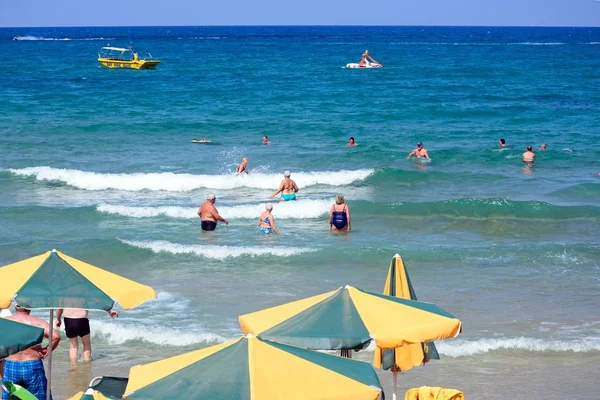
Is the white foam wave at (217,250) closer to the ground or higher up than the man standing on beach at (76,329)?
closer to the ground

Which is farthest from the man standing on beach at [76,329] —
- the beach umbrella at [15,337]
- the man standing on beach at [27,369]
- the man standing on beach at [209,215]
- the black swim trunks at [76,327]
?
the man standing on beach at [209,215]

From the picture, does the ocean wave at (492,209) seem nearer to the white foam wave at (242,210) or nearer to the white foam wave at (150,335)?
the white foam wave at (242,210)

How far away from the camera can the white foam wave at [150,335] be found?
38.2 feet

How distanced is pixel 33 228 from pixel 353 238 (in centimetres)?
688

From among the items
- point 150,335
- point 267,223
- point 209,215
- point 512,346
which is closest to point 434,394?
point 512,346

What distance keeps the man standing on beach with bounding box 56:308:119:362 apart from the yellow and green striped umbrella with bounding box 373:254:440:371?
12.1 feet

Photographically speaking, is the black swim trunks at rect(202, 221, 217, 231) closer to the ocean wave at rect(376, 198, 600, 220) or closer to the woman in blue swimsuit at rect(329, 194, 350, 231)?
the woman in blue swimsuit at rect(329, 194, 350, 231)

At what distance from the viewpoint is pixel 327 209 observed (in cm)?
2008

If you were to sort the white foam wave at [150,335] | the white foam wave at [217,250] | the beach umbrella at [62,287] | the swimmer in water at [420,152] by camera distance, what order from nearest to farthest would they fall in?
the beach umbrella at [62,287], the white foam wave at [150,335], the white foam wave at [217,250], the swimmer in water at [420,152]

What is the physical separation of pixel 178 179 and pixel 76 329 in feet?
43.8

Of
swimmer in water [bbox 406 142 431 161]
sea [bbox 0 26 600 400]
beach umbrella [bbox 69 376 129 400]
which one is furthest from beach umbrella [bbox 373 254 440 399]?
swimmer in water [bbox 406 142 431 161]

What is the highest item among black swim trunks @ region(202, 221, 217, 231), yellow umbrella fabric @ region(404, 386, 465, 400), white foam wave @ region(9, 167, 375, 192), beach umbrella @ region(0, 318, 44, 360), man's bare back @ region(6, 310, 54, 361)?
beach umbrella @ region(0, 318, 44, 360)

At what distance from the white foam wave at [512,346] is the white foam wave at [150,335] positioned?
300cm

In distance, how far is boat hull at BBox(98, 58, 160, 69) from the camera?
205 feet
